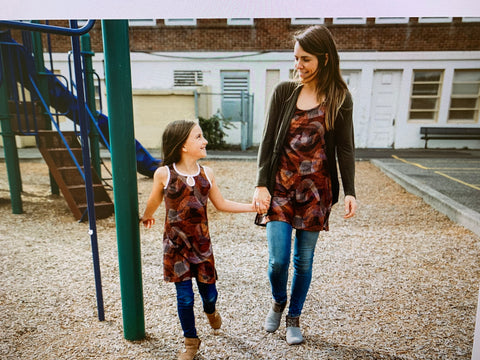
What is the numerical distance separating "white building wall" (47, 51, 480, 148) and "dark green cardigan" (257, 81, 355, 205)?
30.5 ft

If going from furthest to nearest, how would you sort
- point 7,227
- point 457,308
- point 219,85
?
point 219,85, point 7,227, point 457,308

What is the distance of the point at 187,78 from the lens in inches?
458

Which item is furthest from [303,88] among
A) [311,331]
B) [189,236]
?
[311,331]

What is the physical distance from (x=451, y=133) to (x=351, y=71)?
3.56 metres

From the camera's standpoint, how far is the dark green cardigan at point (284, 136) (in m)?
1.69

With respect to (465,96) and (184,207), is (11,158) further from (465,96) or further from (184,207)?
(465,96)

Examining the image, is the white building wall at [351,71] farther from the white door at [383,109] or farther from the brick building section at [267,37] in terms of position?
the brick building section at [267,37]

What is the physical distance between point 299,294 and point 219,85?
10236 millimetres

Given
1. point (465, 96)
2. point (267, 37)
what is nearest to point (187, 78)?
point (267, 37)

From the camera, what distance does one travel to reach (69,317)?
2186 mm

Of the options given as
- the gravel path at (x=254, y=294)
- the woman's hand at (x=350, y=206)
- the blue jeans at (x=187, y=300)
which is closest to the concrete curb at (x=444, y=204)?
the gravel path at (x=254, y=294)

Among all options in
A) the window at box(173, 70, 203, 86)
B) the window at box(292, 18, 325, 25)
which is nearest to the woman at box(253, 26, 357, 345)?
the window at box(292, 18, 325, 25)

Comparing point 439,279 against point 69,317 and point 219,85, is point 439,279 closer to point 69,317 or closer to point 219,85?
point 69,317

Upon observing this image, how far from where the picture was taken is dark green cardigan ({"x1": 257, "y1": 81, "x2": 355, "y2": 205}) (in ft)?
5.54
